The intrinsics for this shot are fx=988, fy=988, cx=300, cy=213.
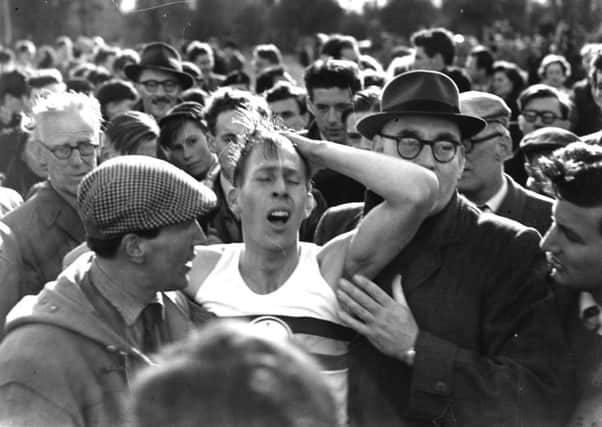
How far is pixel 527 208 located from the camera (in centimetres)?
481

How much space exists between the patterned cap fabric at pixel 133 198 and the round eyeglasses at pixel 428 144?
0.93 meters

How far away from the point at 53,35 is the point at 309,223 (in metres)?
22.6

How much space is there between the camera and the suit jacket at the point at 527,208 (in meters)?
4.68

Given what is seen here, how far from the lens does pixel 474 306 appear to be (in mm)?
3283

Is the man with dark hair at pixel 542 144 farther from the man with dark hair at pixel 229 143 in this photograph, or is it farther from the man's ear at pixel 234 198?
the man's ear at pixel 234 198

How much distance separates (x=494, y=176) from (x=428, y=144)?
57.7 inches

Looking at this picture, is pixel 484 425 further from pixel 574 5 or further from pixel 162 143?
pixel 574 5

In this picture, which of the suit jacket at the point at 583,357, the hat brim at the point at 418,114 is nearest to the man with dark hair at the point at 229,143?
the hat brim at the point at 418,114

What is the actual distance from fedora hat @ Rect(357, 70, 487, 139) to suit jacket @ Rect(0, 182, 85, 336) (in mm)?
1520

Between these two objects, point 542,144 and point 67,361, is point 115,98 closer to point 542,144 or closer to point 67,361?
point 542,144

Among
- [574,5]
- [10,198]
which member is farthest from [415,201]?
[574,5]

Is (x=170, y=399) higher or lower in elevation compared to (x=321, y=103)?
higher

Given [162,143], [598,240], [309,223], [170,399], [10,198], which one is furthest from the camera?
[162,143]

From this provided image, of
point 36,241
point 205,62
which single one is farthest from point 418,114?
point 205,62
